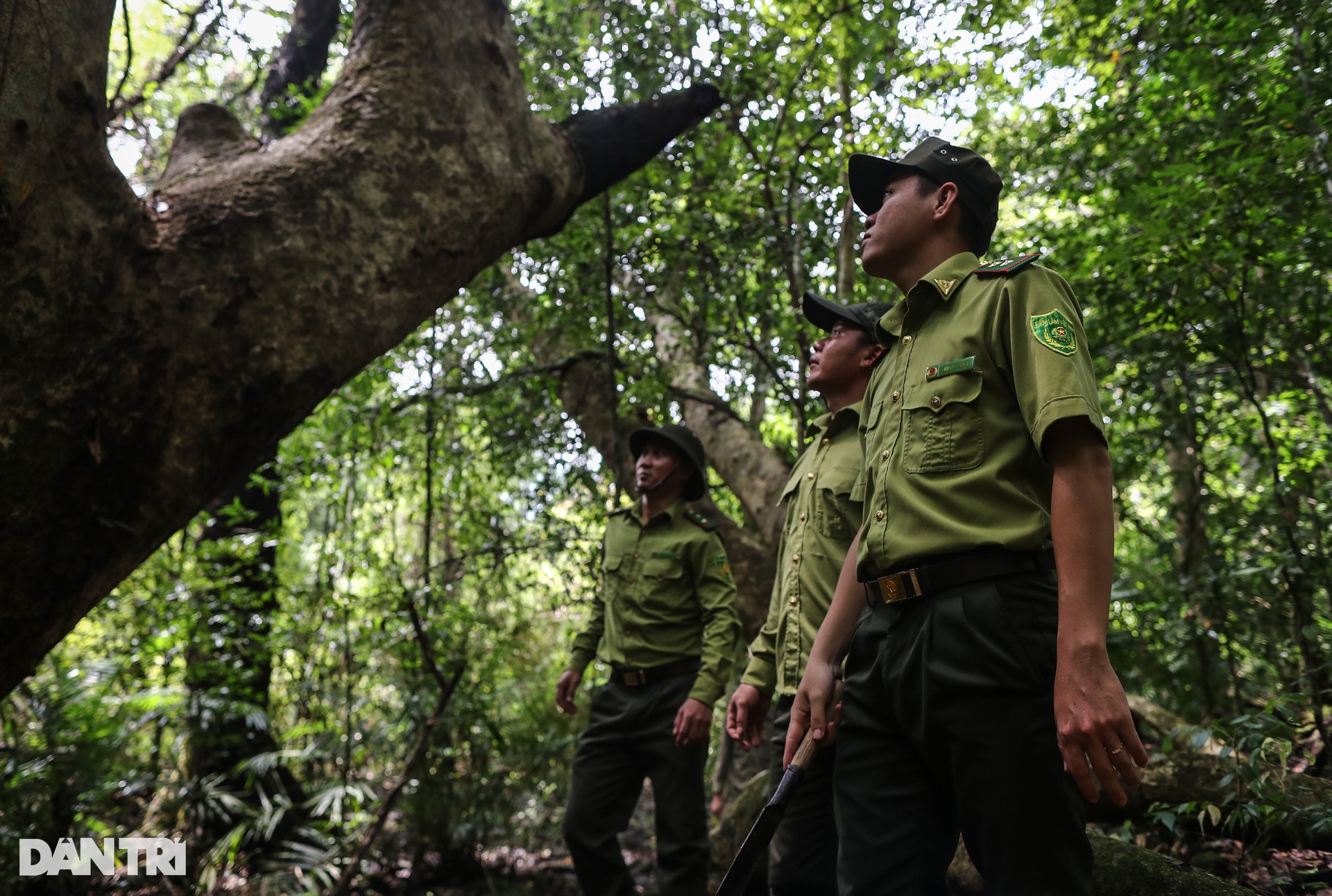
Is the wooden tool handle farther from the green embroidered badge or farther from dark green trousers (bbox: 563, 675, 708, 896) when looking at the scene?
dark green trousers (bbox: 563, 675, 708, 896)

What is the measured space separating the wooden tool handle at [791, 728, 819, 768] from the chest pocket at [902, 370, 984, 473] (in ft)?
2.34

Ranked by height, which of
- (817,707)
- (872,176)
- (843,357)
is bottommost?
(817,707)

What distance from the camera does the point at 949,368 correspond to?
1.75 meters

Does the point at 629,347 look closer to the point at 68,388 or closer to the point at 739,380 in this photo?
the point at 739,380

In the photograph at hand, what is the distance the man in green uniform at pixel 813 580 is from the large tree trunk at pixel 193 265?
5.25 ft

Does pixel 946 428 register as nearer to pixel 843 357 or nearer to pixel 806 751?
pixel 806 751

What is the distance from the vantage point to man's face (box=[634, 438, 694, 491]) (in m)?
4.18

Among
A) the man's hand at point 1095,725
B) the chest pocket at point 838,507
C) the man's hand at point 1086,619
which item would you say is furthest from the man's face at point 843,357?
the man's hand at point 1095,725

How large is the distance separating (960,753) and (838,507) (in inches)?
56.0

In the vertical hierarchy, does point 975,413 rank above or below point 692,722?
above

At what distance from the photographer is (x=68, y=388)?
2254mm

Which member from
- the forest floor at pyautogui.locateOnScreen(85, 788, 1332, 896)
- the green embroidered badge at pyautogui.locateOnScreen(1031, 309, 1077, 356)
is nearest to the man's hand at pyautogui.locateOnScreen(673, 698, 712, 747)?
the forest floor at pyautogui.locateOnScreen(85, 788, 1332, 896)

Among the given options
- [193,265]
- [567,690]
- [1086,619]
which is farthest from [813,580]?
[193,265]

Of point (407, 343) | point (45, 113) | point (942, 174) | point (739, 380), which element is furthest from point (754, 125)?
point (45, 113)
